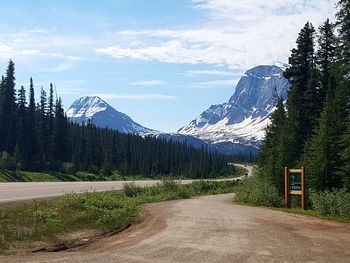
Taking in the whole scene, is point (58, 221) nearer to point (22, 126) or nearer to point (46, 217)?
point (46, 217)

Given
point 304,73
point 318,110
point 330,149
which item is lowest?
point 330,149

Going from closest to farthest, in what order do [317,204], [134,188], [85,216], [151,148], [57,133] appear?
[85,216], [317,204], [134,188], [57,133], [151,148]

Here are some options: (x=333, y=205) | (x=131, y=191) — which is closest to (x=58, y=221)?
(x=333, y=205)

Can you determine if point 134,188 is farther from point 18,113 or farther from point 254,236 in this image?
point 18,113

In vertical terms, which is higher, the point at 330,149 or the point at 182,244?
the point at 330,149

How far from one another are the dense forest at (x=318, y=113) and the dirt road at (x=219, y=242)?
27.8 ft

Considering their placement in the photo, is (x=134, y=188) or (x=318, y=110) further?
(x=318, y=110)

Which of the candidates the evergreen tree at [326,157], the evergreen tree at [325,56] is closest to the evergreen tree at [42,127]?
the evergreen tree at [325,56]

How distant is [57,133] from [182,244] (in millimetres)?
87961

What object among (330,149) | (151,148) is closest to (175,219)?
(330,149)

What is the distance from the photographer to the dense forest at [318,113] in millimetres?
26219

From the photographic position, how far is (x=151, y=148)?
148m

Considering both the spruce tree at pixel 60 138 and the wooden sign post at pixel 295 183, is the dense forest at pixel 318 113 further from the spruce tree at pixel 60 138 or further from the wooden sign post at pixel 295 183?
the spruce tree at pixel 60 138

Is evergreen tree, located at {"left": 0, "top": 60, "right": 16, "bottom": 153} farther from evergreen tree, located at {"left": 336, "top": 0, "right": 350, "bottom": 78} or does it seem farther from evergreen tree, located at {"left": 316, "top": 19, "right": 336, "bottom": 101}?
evergreen tree, located at {"left": 336, "top": 0, "right": 350, "bottom": 78}
